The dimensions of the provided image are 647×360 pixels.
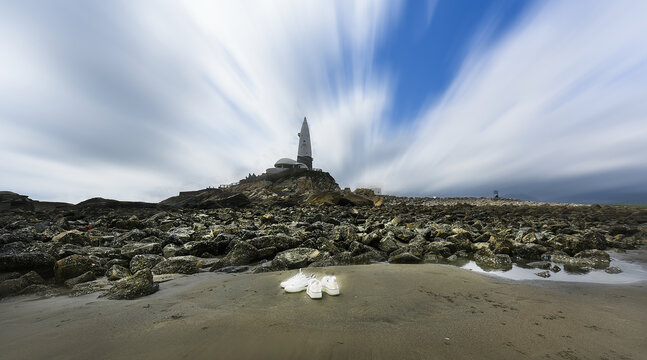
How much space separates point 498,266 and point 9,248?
36.6 feet

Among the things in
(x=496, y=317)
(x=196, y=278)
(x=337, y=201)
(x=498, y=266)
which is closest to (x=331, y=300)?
(x=496, y=317)

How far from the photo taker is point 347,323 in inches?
95.0

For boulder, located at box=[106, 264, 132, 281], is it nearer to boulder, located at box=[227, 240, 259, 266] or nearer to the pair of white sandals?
boulder, located at box=[227, 240, 259, 266]

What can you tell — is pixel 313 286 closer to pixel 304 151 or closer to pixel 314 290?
pixel 314 290

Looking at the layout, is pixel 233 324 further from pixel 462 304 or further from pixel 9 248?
pixel 9 248

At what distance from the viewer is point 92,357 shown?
72.9 inches

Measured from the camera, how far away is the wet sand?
6.35 feet

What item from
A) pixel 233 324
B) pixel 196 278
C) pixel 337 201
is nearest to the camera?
pixel 233 324

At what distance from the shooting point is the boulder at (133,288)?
3.21 meters

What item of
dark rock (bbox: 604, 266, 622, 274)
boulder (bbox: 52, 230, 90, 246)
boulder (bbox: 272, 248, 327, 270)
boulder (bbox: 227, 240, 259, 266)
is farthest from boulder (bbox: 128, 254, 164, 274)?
dark rock (bbox: 604, 266, 622, 274)

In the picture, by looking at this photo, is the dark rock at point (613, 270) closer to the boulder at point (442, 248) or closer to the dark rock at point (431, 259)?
the boulder at point (442, 248)

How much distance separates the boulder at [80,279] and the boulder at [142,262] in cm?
56

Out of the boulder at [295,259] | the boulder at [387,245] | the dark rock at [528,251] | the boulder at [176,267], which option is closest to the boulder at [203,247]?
the boulder at [176,267]

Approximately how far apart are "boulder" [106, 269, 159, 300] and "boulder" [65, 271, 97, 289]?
1.21 metres
